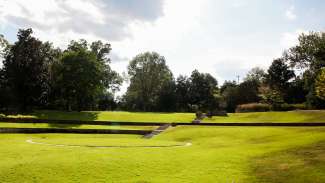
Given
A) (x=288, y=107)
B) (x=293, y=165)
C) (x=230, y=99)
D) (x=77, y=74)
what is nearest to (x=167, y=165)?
(x=293, y=165)

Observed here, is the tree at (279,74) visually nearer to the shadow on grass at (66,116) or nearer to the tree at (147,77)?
the tree at (147,77)

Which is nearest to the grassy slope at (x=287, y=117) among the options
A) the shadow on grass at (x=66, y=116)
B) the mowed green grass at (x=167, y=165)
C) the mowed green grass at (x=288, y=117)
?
the mowed green grass at (x=288, y=117)

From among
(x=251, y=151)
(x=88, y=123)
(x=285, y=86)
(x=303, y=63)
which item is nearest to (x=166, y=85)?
(x=285, y=86)

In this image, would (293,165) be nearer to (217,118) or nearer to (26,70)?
(217,118)

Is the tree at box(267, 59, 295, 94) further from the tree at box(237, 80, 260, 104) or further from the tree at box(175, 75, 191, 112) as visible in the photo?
the tree at box(175, 75, 191, 112)

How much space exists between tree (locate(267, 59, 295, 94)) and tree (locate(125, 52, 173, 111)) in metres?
28.2

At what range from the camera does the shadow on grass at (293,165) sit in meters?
13.6

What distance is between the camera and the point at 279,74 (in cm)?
9556

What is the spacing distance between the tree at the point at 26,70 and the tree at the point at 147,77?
4245 cm

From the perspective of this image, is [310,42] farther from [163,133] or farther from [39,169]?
[39,169]

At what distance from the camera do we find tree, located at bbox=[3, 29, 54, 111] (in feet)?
200

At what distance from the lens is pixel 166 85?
339ft

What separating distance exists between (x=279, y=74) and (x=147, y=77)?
36.3m

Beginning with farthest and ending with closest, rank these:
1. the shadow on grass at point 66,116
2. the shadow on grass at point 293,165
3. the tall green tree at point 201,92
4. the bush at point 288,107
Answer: the tall green tree at point 201,92 < the bush at point 288,107 < the shadow on grass at point 66,116 < the shadow on grass at point 293,165
